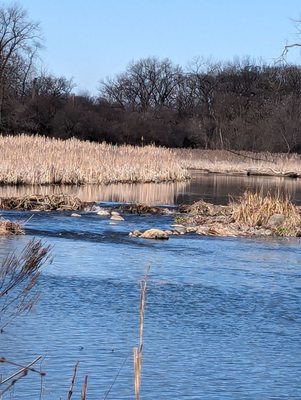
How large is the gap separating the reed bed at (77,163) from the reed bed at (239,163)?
807 cm

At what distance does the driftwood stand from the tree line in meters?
28.1

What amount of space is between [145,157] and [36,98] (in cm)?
2920

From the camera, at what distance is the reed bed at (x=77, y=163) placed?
26.0 meters

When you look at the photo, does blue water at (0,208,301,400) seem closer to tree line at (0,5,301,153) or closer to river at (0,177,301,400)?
river at (0,177,301,400)

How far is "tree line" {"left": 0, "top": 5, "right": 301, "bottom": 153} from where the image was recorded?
5700 cm

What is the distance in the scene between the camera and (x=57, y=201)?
1991 cm

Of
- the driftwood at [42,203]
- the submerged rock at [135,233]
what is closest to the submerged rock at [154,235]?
the submerged rock at [135,233]

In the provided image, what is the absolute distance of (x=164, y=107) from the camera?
247 feet

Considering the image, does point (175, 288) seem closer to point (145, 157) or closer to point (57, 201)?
point (57, 201)

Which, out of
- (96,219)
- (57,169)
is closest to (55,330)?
(96,219)

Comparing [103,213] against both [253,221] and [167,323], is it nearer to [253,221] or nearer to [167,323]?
[253,221]

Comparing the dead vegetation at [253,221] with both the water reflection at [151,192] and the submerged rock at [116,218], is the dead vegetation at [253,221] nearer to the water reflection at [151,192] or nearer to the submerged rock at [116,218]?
the submerged rock at [116,218]

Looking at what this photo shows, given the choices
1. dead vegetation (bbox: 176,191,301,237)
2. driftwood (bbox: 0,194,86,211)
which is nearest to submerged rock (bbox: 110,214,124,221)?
dead vegetation (bbox: 176,191,301,237)

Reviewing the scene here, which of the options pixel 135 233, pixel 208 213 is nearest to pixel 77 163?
pixel 208 213
